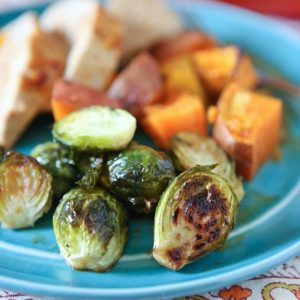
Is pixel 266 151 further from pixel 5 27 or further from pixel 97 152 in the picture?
pixel 5 27

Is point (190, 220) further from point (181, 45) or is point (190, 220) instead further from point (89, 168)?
point (181, 45)

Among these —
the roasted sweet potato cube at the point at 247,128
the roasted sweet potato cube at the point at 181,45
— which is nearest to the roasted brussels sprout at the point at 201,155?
the roasted sweet potato cube at the point at 247,128

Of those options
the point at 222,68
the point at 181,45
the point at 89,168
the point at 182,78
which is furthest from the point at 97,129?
the point at 181,45

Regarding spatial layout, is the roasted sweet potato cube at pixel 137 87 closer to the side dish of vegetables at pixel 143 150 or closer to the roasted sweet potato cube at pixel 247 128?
the side dish of vegetables at pixel 143 150

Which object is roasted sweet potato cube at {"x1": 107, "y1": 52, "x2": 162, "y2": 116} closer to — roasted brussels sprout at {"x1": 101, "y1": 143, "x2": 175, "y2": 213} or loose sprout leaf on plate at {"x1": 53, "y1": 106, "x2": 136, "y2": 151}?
loose sprout leaf on plate at {"x1": 53, "y1": 106, "x2": 136, "y2": 151}

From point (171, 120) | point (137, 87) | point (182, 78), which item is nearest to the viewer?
point (171, 120)

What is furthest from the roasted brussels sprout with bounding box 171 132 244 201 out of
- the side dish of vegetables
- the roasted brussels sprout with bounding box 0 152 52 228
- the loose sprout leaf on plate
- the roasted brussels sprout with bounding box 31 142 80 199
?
the roasted brussels sprout with bounding box 0 152 52 228

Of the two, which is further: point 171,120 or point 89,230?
point 171,120
